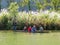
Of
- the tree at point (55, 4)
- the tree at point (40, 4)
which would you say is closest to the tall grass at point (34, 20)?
the tree at point (55, 4)

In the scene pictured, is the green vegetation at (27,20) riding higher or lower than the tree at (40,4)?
lower

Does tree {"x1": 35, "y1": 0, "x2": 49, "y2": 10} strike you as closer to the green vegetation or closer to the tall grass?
the green vegetation

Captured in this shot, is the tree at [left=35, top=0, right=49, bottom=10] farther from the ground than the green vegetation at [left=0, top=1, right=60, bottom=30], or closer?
farther from the ground

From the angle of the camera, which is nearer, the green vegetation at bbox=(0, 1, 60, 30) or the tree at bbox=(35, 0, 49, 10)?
the green vegetation at bbox=(0, 1, 60, 30)

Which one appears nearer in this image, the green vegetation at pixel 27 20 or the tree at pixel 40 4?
the green vegetation at pixel 27 20

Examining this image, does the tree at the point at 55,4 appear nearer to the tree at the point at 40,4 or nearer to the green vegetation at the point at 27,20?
the tree at the point at 40,4

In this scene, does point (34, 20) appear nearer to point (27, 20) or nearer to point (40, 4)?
point (27, 20)

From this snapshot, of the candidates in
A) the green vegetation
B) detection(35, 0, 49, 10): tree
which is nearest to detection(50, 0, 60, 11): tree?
detection(35, 0, 49, 10): tree

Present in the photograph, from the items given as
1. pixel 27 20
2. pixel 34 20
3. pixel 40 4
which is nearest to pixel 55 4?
pixel 40 4

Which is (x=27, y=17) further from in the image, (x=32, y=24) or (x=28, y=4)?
(x=28, y=4)

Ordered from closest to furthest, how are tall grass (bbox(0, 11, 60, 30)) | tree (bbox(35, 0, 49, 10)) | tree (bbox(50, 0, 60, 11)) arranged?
tall grass (bbox(0, 11, 60, 30)) < tree (bbox(50, 0, 60, 11)) < tree (bbox(35, 0, 49, 10))

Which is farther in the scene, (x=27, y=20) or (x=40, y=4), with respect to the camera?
(x=40, y=4)

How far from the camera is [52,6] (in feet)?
172

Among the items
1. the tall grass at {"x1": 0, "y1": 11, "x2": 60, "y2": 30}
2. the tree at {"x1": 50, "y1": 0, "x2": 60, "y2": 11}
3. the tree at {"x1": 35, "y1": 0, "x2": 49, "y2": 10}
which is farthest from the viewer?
the tree at {"x1": 35, "y1": 0, "x2": 49, "y2": 10}
